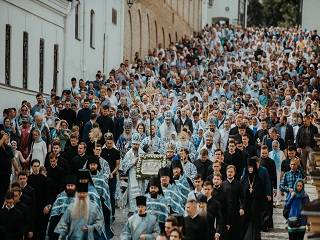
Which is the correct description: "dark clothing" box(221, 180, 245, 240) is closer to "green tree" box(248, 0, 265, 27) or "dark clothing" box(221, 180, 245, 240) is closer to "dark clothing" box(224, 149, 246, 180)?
"dark clothing" box(224, 149, 246, 180)

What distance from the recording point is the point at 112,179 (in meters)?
21.7

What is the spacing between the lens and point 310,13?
8131 cm

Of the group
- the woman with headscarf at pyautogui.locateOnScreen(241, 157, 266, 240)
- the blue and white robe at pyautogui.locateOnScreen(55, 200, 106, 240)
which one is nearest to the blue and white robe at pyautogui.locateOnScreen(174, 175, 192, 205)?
the woman with headscarf at pyautogui.locateOnScreen(241, 157, 266, 240)

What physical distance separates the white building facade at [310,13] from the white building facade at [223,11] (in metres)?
7.82

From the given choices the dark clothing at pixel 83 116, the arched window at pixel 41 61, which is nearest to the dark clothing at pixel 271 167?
the dark clothing at pixel 83 116

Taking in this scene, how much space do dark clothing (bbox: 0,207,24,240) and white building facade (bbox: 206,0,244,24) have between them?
69.1m

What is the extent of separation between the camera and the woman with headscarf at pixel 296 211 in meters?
18.8

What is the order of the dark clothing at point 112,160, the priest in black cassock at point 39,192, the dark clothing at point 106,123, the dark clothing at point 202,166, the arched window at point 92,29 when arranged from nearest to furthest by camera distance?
1. the priest in black cassock at point 39,192
2. the dark clothing at point 202,166
3. the dark clothing at point 112,160
4. the dark clothing at point 106,123
5. the arched window at point 92,29

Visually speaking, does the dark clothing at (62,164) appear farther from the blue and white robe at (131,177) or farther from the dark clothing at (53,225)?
the dark clothing at (53,225)

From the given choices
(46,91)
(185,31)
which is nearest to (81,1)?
(46,91)

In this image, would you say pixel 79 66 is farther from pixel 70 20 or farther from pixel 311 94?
pixel 311 94

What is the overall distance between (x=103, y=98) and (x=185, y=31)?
37.7 metres

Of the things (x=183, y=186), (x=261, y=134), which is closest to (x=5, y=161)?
(x=183, y=186)

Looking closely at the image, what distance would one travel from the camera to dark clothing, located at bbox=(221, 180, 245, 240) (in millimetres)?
18969
